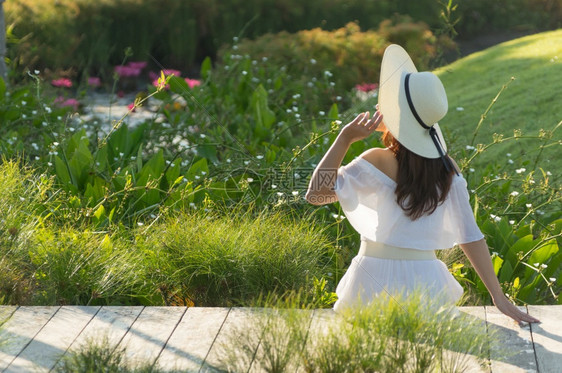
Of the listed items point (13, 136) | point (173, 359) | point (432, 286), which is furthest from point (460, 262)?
point (13, 136)

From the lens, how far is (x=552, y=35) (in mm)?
9617

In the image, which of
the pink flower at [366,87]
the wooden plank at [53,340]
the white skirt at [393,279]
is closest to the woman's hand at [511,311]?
the white skirt at [393,279]

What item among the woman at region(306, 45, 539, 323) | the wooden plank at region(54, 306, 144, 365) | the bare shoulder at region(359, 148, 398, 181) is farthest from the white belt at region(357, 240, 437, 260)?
the wooden plank at region(54, 306, 144, 365)

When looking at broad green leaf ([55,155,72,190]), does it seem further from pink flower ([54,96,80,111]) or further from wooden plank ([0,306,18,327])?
pink flower ([54,96,80,111])

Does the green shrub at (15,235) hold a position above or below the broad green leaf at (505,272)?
above

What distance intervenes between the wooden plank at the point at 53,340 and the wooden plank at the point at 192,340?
336 mm

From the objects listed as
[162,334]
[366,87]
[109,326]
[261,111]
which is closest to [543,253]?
[162,334]

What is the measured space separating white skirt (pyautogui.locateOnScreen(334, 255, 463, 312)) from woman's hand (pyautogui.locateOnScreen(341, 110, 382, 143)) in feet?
1.53

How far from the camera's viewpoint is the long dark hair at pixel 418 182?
2779 millimetres

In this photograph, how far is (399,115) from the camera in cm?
278

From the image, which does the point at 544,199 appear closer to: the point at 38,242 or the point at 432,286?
the point at 432,286

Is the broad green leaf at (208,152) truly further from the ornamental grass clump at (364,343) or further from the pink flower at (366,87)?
the pink flower at (366,87)

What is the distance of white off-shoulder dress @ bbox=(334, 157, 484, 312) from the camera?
9.25 ft

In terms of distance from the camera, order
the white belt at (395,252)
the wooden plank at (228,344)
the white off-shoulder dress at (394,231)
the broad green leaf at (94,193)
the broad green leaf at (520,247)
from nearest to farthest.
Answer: the wooden plank at (228,344)
the white off-shoulder dress at (394,231)
the white belt at (395,252)
the broad green leaf at (520,247)
the broad green leaf at (94,193)
